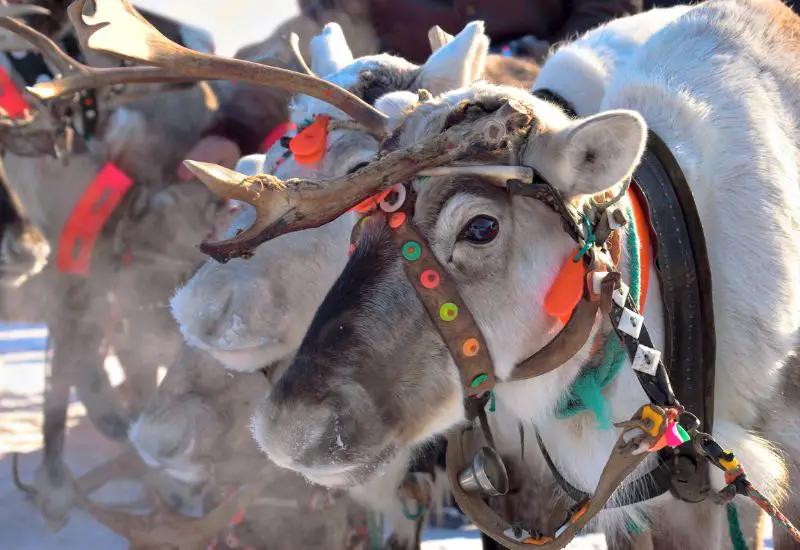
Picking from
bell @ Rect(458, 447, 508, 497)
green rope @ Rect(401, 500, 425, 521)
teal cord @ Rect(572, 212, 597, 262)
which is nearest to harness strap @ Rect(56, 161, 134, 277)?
green rope @ Rect(401, 500, 425, 521)

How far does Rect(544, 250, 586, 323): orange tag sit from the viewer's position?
5.30 feet

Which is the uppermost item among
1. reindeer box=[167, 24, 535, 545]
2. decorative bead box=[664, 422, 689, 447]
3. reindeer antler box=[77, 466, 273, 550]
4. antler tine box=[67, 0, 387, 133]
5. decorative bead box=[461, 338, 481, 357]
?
antler tine box=[67, 0, 387, 133]

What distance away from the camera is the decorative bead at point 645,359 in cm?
162

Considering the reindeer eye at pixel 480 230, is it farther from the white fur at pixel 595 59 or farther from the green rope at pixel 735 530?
the green rope at pixel 735 530

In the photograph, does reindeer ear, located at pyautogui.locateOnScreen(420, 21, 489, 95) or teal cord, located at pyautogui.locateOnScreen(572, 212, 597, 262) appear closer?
teal cord, located at pyautogui.locateOnScreen(572, 212, 597, 262)

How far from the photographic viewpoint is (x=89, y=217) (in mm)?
3924

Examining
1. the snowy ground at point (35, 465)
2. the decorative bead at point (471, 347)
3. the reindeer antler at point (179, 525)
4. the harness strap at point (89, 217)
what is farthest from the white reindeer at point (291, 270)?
Result: the snowy ground at point (35, 465)

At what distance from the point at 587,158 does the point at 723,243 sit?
0.55 metres

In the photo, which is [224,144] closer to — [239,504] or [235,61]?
[239,504]

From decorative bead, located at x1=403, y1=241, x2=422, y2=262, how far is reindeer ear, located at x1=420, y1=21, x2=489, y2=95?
105 cm

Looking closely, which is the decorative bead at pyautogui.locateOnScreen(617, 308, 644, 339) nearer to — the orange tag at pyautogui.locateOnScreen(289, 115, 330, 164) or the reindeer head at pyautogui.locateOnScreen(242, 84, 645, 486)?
the reindeer head at pyautogui.locateOnScreen(242, 84, 645, 486)

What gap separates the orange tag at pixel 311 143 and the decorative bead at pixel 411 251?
88 cm

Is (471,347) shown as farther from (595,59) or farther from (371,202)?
(595,59)

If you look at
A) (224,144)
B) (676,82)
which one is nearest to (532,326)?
(676,82)
